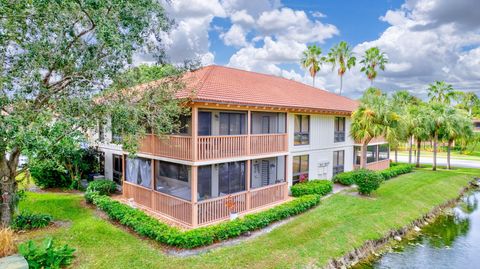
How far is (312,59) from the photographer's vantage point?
4228 cm

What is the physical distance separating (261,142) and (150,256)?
7714 mm

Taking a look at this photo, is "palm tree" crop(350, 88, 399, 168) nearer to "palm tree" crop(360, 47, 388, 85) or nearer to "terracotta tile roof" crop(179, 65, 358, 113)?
"terracotta tile roof" crop(179, 65, 358, 113)

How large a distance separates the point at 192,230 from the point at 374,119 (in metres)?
13.9

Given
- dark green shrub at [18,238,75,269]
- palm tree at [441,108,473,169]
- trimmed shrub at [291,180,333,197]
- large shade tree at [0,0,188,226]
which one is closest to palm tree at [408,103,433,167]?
palm tree at [441,108,473,169]

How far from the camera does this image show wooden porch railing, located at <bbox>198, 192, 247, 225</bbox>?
40.3 feet

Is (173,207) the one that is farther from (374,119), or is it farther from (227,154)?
(374,119)

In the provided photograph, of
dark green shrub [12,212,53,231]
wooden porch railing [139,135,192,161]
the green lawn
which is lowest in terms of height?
the green lawn

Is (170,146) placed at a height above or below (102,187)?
above

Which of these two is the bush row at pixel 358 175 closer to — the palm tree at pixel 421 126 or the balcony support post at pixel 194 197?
the palm tree at pixel 421 126

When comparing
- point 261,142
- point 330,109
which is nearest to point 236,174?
point 261,142

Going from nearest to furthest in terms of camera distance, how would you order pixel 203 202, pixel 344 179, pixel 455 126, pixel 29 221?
pixel 29 221, pixel 203 202, pixel 344 179, pixel 455 126

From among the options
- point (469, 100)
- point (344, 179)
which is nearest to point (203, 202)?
point (344, 179)

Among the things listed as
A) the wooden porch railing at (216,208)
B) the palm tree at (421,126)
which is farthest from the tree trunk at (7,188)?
the palm tree at (421,126)

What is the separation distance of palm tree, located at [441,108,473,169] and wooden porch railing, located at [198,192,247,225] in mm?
23719
